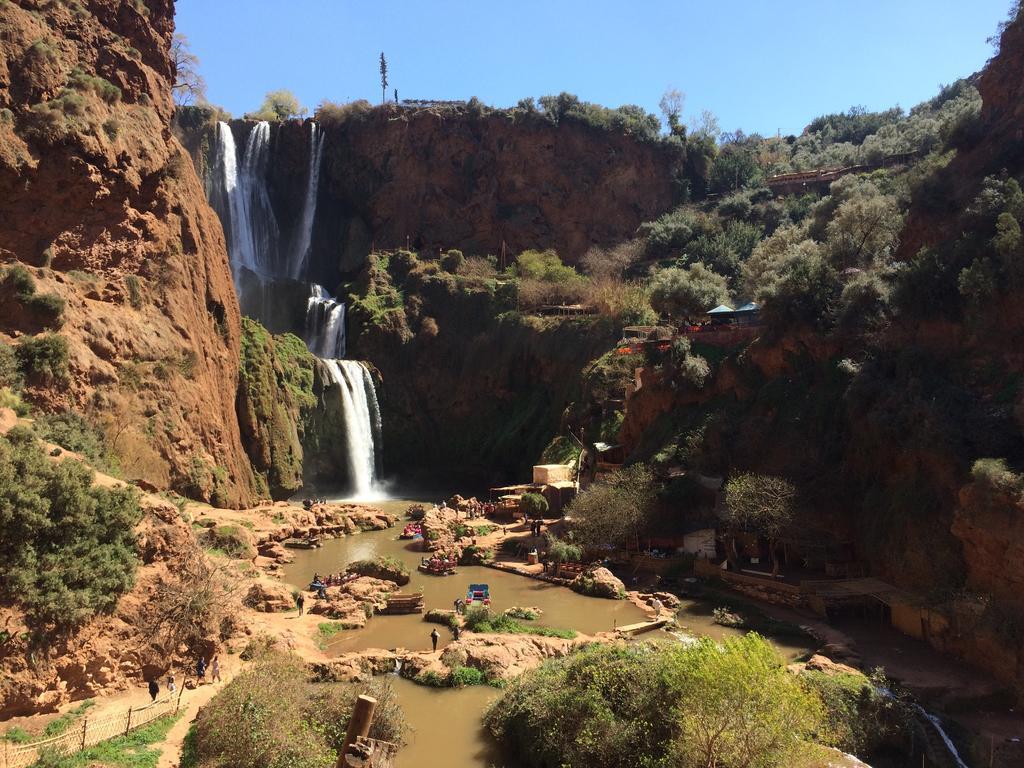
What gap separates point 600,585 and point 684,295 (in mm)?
23813

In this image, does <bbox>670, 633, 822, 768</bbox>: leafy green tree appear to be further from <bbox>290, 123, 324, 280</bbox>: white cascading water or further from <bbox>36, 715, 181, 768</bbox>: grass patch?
<bbox>290, 123, 324, 280</bbox>: white cascading water

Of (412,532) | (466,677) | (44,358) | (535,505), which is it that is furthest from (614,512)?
(44,358)

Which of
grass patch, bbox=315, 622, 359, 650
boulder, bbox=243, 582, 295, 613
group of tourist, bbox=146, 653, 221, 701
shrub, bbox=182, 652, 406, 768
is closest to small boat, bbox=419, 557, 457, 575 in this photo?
boulder, bbox=243, 582, 295, 613

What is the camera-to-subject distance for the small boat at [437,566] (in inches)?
1202

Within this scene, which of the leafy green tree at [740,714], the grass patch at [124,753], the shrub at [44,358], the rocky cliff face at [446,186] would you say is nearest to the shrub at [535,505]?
the shrub at [44,358]

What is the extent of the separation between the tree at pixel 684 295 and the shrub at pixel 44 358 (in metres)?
33.3

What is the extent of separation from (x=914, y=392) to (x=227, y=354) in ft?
101

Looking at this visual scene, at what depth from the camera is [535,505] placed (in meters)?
38.8

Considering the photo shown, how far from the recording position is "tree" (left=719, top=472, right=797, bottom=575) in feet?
86.0

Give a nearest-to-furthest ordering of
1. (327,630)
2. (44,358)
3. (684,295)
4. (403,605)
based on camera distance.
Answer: (327,630), (44,358), (403,605), (684,295)

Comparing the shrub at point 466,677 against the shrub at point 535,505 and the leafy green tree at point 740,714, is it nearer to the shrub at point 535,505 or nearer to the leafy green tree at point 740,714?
the leafy green tree at point 740,714

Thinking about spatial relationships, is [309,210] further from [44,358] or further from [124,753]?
[124,753]

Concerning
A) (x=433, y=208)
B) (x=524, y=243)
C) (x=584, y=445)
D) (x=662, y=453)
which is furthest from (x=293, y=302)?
(x=662, y=453)

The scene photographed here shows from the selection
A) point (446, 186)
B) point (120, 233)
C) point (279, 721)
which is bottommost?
point (279, 721)
